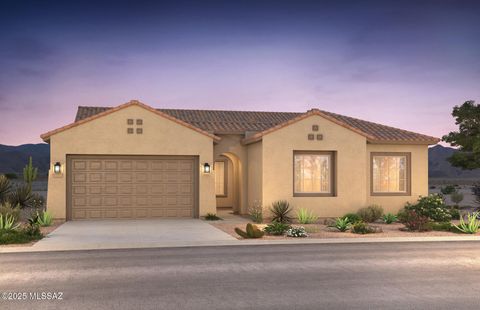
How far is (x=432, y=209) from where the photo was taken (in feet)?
73.5

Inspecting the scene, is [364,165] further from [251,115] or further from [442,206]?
[251,115]

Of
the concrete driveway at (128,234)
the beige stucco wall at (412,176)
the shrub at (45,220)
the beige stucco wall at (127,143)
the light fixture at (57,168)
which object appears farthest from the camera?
the beige stucco wall at (412,176)

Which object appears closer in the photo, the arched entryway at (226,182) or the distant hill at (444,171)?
the arched entryway at (226,182)

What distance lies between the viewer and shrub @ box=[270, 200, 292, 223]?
863 inches

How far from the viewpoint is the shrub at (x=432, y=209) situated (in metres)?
22.2

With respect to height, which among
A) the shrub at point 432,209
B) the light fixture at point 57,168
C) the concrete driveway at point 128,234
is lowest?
the concrete driveway at point 128,234

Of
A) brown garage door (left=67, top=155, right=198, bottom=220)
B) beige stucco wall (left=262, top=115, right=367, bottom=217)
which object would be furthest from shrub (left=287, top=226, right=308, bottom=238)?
brown garage door (left=67, top=155, right=198, bottom=220)

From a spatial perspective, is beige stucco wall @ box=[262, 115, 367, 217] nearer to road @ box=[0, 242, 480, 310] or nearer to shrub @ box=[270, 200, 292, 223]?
shrub @ box=[270, 200, 292, 223]

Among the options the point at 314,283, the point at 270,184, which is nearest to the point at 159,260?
the point at 314,283

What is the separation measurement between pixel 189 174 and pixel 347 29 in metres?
9.78

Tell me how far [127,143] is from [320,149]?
8296 millimetres

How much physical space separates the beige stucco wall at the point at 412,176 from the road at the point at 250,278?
32.4ft

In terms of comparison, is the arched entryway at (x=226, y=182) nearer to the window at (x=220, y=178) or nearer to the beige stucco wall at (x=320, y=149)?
the window at (x=220, y=178)

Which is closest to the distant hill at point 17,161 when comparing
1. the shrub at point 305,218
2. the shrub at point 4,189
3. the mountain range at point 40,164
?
the mountain range at point 40,164
